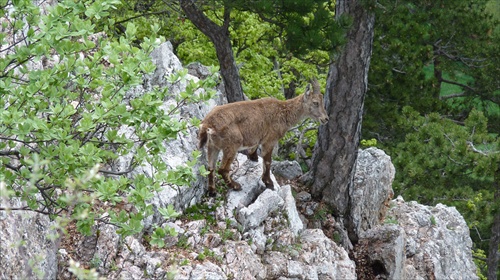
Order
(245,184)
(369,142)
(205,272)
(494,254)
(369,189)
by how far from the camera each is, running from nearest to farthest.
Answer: (205,272) → (245,184) → (369,189) → (369,142) → (494,254)

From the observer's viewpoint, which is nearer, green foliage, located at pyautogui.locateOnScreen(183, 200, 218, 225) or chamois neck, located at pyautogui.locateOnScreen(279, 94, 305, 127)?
green foliage, located at pyautogui.locateOnScreen(183, 200, 218, 225)

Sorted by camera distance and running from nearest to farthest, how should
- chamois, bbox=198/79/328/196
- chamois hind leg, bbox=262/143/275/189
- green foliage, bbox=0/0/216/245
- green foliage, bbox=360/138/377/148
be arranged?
green foliage, bbox=0/0/216/245 → chamois, bbox=198/79/328/196 → chamois hind leg, bbox=262/143/275/189 → green foliage, bbox=360/138/377/148

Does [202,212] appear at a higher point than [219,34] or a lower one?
lower

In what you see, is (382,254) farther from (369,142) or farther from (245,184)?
(369,142)

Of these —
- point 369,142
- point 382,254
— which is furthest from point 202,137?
point 369,142

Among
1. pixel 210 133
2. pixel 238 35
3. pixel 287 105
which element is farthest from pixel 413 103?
pixel 210 133

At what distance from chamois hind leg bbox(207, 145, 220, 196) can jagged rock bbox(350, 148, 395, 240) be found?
4.91m

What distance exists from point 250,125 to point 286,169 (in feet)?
14.3

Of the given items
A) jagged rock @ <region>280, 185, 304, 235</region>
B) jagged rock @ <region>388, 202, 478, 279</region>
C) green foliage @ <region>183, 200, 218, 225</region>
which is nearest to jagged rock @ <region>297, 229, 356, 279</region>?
jagged rock @ <region>280, 185, 304, 235</region>

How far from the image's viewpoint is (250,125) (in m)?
15.4

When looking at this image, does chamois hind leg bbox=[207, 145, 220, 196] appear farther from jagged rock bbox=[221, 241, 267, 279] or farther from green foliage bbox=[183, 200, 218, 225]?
jagged rock bbox=[221, 241, 267, 279]

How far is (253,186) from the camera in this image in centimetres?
1552

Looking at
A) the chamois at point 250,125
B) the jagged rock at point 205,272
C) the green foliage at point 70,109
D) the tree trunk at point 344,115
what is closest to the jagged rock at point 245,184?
the chamois at point 250,125

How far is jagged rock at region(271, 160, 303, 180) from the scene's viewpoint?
19391 mm
